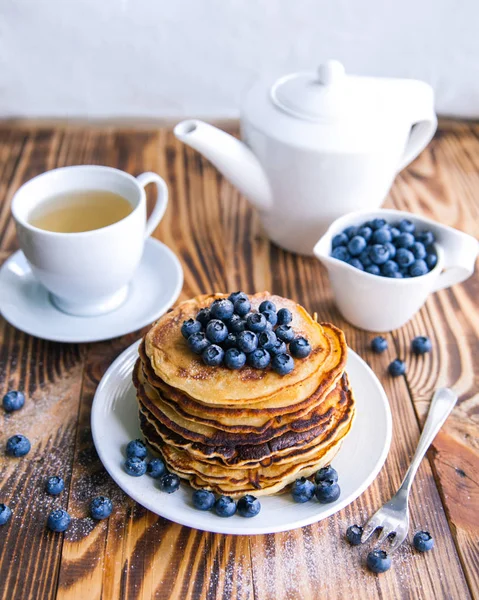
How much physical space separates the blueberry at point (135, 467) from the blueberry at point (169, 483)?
3 centimetres

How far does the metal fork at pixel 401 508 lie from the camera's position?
878 millimetres

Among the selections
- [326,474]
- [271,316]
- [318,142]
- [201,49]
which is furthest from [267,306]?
[201,49]

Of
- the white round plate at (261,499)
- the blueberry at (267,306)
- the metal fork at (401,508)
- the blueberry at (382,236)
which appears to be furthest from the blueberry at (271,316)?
the blueberry at (382,236)

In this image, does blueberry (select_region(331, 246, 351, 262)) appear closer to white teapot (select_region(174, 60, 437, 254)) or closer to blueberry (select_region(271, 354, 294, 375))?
white teapot (select_region(174, 60, 437, 254))

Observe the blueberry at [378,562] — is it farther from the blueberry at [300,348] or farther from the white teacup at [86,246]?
the white teacup at [86,246]

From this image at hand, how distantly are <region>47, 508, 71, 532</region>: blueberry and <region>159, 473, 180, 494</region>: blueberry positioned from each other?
140 mm

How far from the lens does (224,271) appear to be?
4.62ft

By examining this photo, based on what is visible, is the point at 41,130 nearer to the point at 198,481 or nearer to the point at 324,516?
the point at 198,481

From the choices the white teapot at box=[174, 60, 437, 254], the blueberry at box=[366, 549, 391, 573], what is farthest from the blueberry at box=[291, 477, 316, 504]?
the white teapot at box=[174, 60, 437, 254]

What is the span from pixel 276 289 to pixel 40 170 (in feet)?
2.65

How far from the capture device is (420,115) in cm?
132

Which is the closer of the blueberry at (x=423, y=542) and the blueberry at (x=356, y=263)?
the blueberry at (x=423, y=542)

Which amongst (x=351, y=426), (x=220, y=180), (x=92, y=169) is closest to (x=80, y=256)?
(x=92, y=169)

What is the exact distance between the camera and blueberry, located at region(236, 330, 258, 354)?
0.87m
